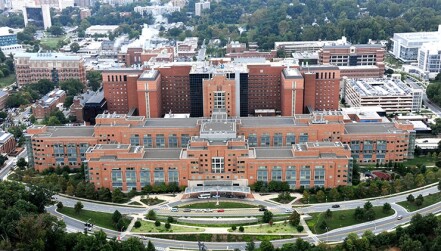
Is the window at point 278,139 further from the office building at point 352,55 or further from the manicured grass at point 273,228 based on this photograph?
the office building at point 352,55

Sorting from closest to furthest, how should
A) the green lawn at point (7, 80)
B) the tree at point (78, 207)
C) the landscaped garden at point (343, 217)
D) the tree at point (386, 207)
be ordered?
the landscaped garden at point (343, 217) → the tree at point (386, 207) → the tree at point (78, 207) → the green lawn at point (7, 80)

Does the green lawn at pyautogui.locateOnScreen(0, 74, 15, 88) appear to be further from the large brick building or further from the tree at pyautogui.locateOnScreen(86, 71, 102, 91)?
the large brick building

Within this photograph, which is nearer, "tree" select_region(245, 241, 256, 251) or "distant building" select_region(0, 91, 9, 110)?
"tree" select_region(245, 241, 256, 251)

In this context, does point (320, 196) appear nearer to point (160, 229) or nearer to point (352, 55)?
point (160, 229)

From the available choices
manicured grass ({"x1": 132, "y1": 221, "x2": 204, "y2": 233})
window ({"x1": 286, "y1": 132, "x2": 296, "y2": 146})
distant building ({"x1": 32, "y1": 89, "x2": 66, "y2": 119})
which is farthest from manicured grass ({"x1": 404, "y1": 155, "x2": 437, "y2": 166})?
distant building ({"x1": 32, "y1": 89, "x2": 66, "y2": 119})

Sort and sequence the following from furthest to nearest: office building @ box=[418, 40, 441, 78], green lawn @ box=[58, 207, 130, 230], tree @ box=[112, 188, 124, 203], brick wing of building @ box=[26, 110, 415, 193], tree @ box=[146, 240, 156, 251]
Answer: office building @ box=[418, 40, 441, 78]
brick wing of building @ box=[26, 110, 415, 193]
tree @ box=[112, 188, 124, 203]
green lawn @ box=[58, 207, 130, 230]
tree @ box=[146, 240, 156, 251]

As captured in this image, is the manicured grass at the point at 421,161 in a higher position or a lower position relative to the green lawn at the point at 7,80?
lower

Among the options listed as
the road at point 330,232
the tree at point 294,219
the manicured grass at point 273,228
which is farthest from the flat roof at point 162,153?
the tree at point 294,219
